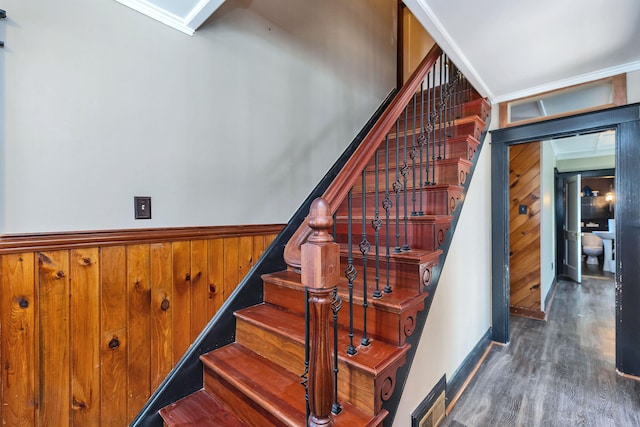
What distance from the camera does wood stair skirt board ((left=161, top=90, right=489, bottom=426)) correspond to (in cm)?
117

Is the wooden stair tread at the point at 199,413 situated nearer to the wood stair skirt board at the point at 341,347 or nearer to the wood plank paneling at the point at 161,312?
the wood stair skirt board at the point at 341,347

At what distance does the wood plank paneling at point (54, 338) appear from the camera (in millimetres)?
1187

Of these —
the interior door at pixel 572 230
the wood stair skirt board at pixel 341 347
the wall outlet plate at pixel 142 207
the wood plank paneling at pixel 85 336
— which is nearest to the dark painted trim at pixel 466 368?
the wood stair skirt board at pixel 341 347

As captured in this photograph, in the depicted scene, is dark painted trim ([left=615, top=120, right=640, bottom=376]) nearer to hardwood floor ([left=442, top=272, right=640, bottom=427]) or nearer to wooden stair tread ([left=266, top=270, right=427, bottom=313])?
hardwood floor ([left=442, top=272, right=640, bottom=427])

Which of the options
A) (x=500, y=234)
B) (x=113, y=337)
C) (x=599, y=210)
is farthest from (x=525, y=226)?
(x=599, y=210)

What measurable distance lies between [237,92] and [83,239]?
1.14 metres

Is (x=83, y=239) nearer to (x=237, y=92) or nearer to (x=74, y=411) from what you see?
(x=74, y=411)

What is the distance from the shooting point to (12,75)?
3.66 ft

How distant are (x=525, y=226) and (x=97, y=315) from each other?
13.4 ft

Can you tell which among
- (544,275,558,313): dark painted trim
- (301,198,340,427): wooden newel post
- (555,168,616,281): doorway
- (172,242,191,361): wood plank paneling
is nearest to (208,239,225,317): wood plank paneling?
(172,242,191,361): wood plank paneling

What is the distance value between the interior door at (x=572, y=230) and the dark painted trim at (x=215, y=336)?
5146 mm

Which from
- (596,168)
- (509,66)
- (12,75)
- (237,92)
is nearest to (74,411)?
(12,75)

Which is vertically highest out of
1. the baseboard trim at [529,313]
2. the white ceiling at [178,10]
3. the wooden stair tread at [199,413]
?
the white ceiling at [178,10]

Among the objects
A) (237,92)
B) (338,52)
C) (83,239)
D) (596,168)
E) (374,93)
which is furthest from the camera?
(596,168)
